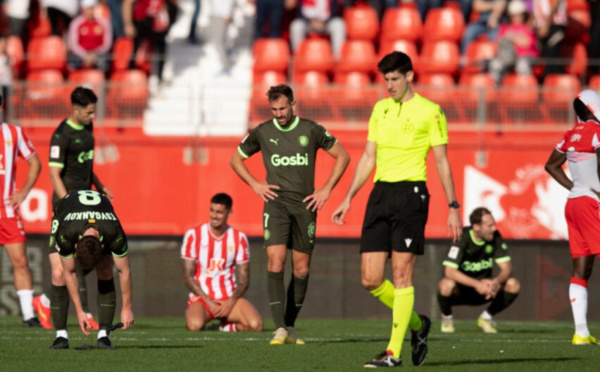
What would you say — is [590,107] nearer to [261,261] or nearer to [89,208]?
[89,208]

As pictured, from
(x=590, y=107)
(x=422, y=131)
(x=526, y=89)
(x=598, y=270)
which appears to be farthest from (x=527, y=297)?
(x=422, y=131)

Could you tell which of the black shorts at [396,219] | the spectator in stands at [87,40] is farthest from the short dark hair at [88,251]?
the spectator in stands at [87,40]

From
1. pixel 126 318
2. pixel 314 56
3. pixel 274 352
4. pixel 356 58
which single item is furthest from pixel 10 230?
pixel 356 58

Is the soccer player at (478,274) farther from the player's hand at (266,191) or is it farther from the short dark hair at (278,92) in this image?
the short dark hair at (278,92)

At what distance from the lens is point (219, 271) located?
13.4 metres

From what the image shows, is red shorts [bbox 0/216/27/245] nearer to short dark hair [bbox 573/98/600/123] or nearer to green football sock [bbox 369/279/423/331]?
green football sock [bbox 369/279/423/331]

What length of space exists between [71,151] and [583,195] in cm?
500

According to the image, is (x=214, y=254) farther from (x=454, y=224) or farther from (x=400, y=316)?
(x=454, y=224)

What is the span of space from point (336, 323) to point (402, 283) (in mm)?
6135

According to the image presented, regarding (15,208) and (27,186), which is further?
(15,208)

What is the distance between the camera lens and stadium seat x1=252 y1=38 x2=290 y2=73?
67.2 feet

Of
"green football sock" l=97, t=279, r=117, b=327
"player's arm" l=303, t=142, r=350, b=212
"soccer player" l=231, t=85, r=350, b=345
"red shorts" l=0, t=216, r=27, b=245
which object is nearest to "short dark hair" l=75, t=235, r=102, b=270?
"green football sock" l=97, t=279, r=117, b=327

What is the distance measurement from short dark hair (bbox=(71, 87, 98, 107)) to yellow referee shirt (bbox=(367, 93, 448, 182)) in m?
3.99

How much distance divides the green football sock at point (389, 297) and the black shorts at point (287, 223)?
207cm
